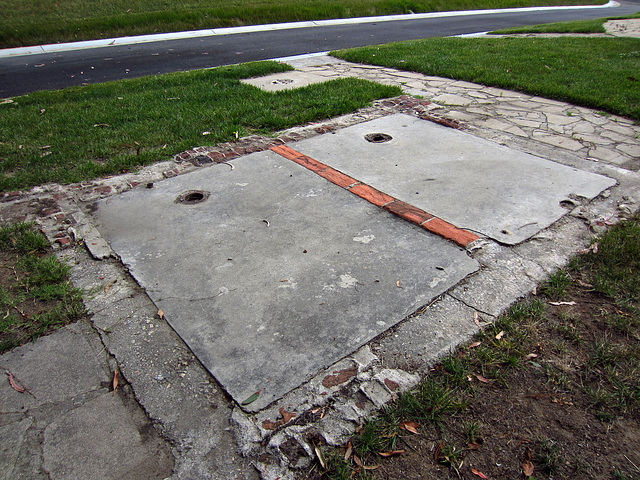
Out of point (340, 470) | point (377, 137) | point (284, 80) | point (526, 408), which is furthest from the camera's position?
point (284, 80)

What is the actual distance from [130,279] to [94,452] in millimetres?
1177

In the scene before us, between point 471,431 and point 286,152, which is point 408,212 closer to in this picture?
point 286,152

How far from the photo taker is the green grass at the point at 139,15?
11.8m

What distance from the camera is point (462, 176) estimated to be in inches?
151

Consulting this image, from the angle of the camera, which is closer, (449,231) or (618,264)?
(618,264)

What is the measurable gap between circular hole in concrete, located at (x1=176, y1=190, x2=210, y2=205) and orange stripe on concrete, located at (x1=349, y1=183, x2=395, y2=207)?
4.11 ft

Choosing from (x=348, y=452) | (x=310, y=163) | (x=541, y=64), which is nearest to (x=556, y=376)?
(x=348, y=452)

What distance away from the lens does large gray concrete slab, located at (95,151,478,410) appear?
7.28 feet

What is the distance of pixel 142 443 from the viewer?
5.96 ft

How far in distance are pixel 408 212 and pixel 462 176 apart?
871mm

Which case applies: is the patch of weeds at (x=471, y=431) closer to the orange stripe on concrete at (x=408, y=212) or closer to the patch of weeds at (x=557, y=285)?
the patch of weeds at (x=557, y=285)

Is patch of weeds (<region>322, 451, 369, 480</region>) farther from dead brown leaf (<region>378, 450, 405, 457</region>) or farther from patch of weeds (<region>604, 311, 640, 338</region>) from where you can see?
patch of weeds (<region>604, 311, 640, 338</region>)

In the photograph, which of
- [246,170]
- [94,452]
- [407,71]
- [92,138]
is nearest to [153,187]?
[246,170]

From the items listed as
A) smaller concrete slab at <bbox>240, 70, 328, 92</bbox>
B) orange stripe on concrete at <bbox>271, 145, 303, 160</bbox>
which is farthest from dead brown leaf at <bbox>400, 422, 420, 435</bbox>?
smaller concrete slab at <bbox>240, 70, 328, 92</bbox>
